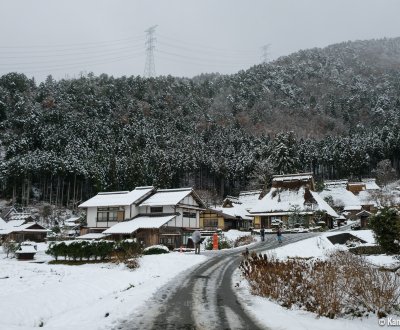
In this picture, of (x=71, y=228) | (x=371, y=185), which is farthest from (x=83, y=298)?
(x=371, y=185)

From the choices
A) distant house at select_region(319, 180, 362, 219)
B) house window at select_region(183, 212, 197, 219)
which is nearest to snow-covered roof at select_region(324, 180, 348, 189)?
distant house at select_region(319, 180, 362, 219)

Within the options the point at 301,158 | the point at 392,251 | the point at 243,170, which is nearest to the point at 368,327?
the point at 392,251

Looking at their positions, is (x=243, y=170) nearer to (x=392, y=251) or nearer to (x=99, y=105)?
(x=99, y=105)

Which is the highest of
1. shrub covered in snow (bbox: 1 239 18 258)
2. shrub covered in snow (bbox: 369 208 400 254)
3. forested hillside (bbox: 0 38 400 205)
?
forested hillside (bbox: 0 38 400 205)

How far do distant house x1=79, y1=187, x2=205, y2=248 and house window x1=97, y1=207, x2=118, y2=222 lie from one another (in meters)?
0.26

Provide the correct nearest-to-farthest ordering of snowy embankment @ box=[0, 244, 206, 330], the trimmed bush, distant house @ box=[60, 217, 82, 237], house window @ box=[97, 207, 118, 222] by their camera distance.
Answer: snowy embankment @ box=[0, 244, 206, 330]
the trimmed bush
house window @ box=[97, 207, 118, 222]
distant house @ box=[60, 217, 82, 237]

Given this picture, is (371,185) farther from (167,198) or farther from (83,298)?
(83,298)

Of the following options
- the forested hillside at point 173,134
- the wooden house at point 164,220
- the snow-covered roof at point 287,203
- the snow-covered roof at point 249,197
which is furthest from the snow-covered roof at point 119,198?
the snow-covered roof at point 249,197

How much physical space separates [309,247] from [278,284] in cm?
1864

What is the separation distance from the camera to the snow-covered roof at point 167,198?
44631mm

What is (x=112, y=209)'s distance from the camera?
48156 millimetres

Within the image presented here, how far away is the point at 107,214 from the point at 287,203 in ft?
79.2

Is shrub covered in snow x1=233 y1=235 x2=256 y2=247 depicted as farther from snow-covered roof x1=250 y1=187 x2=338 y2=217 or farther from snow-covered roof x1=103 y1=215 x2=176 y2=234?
snow-covered roof x1=250 y1=187 x2=338 y2=217

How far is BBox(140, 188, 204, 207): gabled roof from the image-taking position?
44.6 m
